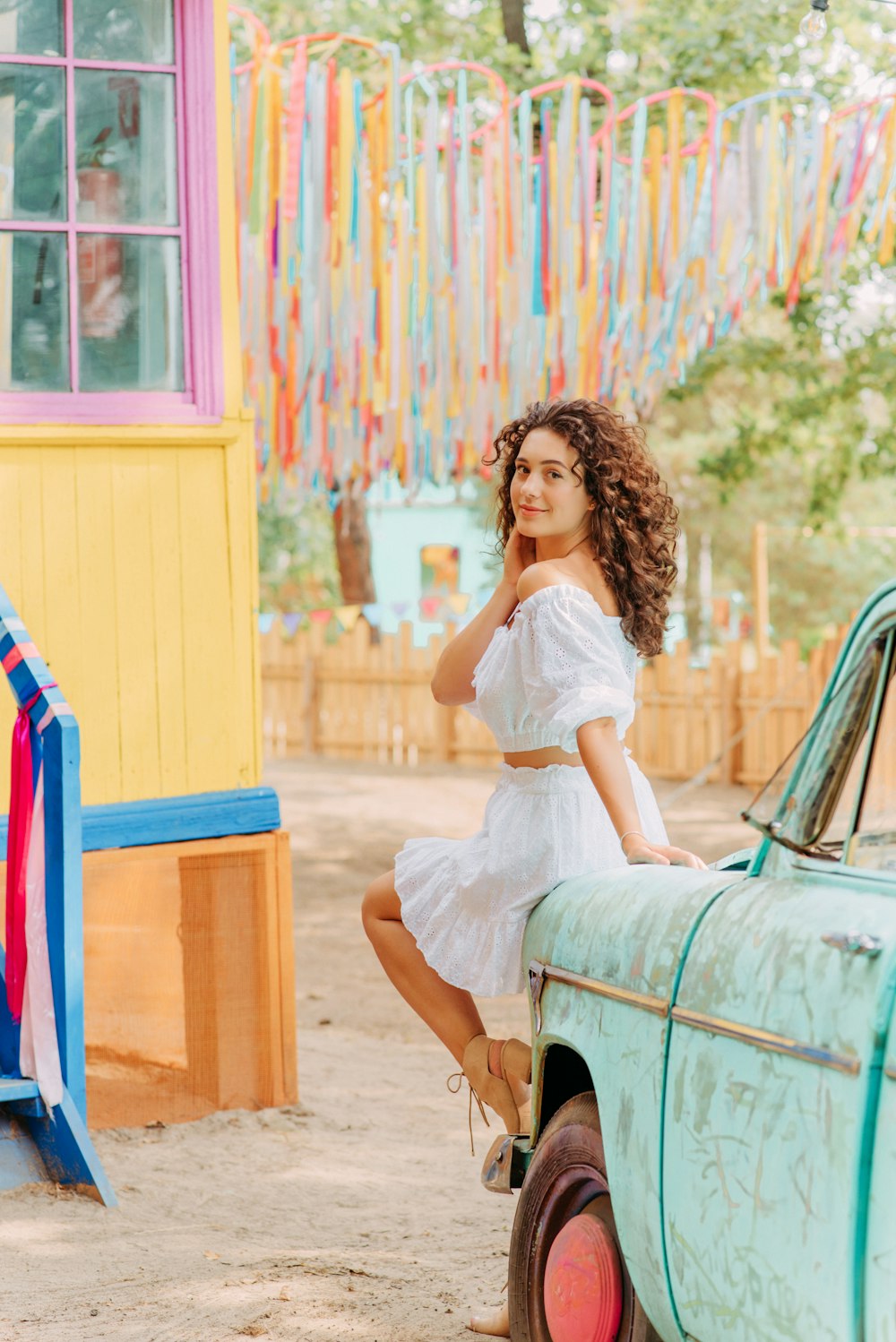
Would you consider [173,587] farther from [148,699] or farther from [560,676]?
[560,676]

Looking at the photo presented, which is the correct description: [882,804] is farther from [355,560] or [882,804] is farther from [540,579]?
[355,560]

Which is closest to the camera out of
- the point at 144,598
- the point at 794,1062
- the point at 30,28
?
the point at 794,1062

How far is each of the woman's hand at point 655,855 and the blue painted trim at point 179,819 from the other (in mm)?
2263

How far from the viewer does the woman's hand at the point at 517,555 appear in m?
3.58

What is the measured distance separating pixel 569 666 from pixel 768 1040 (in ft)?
3.67

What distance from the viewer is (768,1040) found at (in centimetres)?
222

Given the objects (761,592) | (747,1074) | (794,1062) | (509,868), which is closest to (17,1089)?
(509,868)

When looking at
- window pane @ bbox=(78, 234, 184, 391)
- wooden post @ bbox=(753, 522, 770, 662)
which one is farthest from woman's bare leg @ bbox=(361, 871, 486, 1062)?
wooden post @ bbox=(753, 522, 770, 662)

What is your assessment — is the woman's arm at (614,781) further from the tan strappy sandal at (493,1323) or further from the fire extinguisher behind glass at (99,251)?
the fire extinguisher behind glass at (99,251)

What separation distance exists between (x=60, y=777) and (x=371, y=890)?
1.25 metres

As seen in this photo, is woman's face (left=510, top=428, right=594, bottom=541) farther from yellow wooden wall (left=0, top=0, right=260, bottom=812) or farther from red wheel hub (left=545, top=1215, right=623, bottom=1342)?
yellow wooden wall (left=0, top=0, right=260, bottom=812)

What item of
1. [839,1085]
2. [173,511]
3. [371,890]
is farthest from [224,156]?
[839,1085]

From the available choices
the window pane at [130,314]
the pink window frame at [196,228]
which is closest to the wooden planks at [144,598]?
the pink window frame at [196,228]

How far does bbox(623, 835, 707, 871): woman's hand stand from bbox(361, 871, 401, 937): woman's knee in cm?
62
